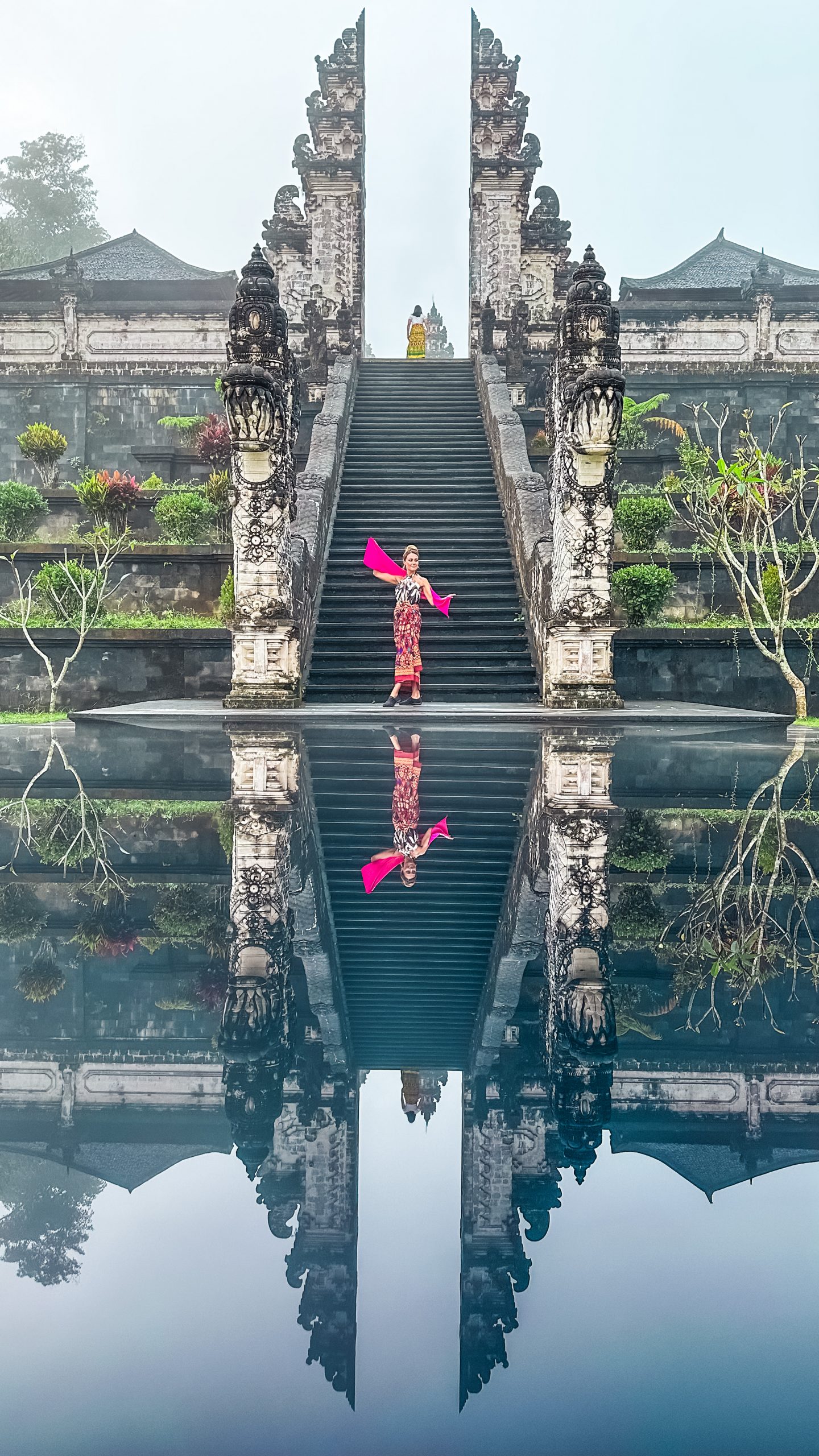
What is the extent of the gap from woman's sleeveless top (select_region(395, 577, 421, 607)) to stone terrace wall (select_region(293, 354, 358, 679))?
1170 mm

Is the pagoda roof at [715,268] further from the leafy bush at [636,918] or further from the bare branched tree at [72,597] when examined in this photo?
the leafy bush at [636,918]

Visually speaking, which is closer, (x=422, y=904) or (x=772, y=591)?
(x=422, y=904)

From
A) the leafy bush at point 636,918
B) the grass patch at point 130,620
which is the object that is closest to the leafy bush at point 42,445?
the grass patch at point 130,620

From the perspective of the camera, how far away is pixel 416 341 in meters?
27.5

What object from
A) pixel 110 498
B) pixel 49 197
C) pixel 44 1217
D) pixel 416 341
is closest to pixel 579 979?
pixel 44 1217

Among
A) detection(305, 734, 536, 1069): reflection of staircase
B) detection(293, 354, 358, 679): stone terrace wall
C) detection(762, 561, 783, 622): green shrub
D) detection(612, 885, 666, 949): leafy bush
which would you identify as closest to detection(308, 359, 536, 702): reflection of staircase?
detection(293, 354, 358, 679): stone terrace wall

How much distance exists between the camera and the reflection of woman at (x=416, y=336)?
27.4 m

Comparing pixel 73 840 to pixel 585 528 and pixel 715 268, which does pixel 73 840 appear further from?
pixel 715 268

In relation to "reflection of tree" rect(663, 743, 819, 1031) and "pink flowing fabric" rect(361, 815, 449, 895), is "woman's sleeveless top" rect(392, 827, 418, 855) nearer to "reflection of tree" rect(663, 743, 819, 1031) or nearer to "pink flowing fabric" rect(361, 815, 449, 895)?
"pink flowing fabric" rect(361, 815, 449, 895)

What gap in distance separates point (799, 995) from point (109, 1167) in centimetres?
153

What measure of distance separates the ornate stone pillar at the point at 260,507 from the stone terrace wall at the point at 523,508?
8.22ft

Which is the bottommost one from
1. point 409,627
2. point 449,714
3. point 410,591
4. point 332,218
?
point 449,714

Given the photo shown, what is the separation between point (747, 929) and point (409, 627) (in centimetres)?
792

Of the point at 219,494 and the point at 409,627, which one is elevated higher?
the point at 219,494
